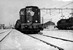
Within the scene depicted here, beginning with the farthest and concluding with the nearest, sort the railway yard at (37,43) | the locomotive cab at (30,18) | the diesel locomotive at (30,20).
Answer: the locomotive cab at (30,18), the diesel locomotive at (30,20), the railway yard at (37,43)

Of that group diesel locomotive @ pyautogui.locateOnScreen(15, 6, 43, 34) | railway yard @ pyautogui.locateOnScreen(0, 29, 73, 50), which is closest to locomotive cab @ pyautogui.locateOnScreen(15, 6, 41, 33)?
diesel locomotive @ pyautogui.locateOnScreen(15, 6, 43, 34)

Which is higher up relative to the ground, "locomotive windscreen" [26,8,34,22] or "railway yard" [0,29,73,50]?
"locomotive windscreen" [26,8,34,22]

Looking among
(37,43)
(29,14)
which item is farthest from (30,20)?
(37,43)

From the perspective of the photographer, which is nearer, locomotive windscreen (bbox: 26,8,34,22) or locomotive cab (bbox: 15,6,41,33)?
locomotive cab (bbox: 15,6,41,33)

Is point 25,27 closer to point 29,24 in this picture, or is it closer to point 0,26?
point 29,24

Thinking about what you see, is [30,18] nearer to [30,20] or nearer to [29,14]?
[30,20]

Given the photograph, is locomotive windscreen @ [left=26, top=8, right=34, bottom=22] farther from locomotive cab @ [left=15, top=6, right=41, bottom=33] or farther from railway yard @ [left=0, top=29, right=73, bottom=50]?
railway yard @ [left=0, top=29, right=73, bottom=50]

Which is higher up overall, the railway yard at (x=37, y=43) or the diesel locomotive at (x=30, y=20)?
the diesel locomotive at (x=30, y=20)

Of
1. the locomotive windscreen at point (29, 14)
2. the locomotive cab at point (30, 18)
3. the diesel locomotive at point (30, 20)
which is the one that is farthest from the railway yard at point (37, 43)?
the locomotive windscreen at point (29, 14)

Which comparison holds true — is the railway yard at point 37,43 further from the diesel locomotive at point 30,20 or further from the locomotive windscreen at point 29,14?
the locomotive windscreen at point 29,14

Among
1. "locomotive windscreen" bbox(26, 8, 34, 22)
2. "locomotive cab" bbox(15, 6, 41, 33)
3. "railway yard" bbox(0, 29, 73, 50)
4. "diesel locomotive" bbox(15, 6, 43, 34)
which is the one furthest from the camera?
"locomotive windscreen" bbox(26, 8, 34, 22)

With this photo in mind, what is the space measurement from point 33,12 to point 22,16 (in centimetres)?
173

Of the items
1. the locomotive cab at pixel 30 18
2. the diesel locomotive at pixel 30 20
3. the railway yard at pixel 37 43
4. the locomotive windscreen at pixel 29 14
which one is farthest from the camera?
the locomotive windscreen at pixel 29 14

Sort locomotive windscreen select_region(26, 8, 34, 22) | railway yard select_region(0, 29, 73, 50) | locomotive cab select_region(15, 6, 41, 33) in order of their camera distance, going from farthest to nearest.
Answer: locomotive windscreen select_region(26, 8, 34, 22) → locomotive cab select_region(15, 6, 41, 33) → railway yard select_region(0, 29, 73, 50)
